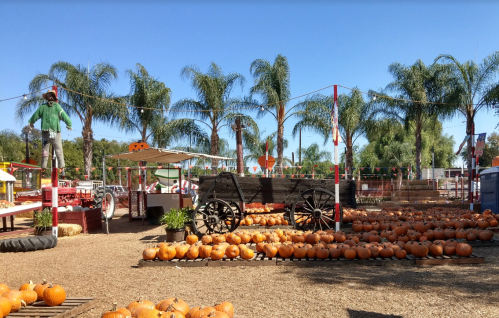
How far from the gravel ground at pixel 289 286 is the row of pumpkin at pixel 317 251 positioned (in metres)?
0.34

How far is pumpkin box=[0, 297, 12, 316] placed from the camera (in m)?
3.63

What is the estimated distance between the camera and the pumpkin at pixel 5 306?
3.63 m

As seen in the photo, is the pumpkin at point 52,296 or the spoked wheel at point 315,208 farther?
the spoked wheel at point 315,208

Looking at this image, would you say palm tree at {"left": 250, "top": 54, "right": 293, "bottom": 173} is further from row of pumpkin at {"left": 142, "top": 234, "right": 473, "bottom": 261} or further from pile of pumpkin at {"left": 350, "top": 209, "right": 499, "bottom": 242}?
row of pumpkin at {"left": 142, "top": 234, "right": 473, "bottom": 261}

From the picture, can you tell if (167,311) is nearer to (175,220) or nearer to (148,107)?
(175,220)

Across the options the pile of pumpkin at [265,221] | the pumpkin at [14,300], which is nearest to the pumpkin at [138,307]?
the pumpkin at [14,300]

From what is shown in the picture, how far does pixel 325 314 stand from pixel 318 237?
3516mm

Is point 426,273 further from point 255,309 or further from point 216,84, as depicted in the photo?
point 216,84

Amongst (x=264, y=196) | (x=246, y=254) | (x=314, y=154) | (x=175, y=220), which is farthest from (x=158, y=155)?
(x=314, y=154)

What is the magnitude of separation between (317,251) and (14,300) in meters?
4.50

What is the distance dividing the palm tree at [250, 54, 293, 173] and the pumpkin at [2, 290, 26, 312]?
1832 centimetres

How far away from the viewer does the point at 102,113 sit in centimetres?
2342

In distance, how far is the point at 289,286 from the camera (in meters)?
5.21

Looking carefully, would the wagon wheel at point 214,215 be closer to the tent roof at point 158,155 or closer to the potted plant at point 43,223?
the tent roof at point 158,155
